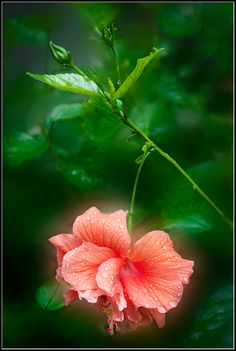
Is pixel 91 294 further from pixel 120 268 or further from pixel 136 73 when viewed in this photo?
pixel 136 73

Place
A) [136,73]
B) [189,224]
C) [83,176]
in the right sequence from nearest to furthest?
[136,73], [189,224], [83,176]

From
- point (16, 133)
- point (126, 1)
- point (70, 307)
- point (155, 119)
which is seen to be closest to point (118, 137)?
point (155, 119)

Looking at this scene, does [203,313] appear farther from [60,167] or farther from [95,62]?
[95,62]

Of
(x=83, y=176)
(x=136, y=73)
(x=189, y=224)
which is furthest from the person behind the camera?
(x=83, y=176)

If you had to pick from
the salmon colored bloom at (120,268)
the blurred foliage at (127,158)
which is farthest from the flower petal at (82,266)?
the blurred foliage at (127,158)

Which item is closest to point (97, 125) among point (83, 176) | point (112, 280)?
point (83, 176)

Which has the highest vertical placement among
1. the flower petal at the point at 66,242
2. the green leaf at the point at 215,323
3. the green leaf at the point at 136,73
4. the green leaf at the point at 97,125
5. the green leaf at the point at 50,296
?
the green leaf at the point at 97,125

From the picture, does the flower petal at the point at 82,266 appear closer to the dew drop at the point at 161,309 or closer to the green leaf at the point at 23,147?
the dew drop at the point at 161,309
